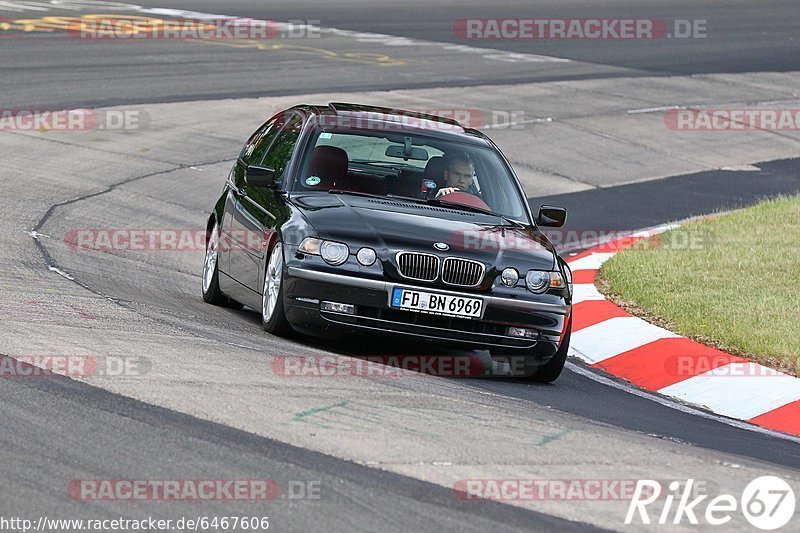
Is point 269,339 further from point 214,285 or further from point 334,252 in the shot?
point 214,285

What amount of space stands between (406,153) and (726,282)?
351cm

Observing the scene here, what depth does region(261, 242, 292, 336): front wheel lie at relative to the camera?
8797 mm

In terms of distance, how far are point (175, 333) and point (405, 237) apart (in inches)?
58.5

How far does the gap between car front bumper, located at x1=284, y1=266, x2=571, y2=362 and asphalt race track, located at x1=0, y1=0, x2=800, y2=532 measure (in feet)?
1.18

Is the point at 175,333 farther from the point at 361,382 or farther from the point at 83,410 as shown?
the point at 83,410

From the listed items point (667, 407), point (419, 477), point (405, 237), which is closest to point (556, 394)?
point (667, 407)

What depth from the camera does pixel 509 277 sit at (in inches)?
343

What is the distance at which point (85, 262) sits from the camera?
1123 centimetres

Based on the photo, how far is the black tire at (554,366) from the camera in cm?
900

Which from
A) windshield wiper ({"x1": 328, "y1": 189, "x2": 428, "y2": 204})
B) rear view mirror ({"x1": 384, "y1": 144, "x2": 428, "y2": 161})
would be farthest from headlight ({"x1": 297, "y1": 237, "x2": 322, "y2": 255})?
rear view mirror ({"x1": 384, "y1": 144, "x2": 428, "y2": 161})

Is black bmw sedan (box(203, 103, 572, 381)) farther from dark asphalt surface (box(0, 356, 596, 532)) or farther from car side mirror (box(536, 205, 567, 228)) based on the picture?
dark asphalt surface (box(0, 356, 596, 532))

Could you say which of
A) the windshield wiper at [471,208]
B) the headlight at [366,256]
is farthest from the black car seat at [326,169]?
the headlight at [366,256]

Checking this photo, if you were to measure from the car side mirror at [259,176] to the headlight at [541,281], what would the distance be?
1.99m

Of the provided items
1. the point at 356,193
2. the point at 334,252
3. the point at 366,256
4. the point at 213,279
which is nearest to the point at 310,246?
the point at 334,252
